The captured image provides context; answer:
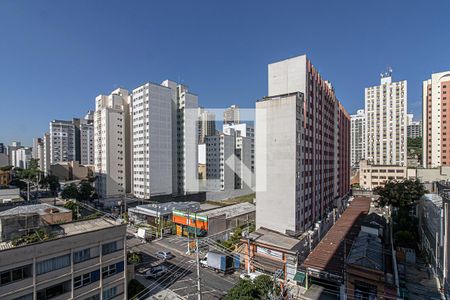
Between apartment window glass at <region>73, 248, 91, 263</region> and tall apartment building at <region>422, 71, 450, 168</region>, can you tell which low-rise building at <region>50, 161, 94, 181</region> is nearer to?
apartment window glass at <region>73, 248, 91, 263</region>

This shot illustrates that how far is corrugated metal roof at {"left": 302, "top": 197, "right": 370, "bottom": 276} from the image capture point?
50.0 feet

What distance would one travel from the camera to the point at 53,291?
10.3 meters

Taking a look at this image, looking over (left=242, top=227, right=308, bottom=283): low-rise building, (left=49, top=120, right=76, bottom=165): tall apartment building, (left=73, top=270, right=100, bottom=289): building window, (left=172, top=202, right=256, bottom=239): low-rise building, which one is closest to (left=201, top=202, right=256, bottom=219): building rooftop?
(left=172, top=202, right=256, bottom=239): low-rise building

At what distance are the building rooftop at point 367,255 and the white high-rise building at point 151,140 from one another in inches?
1202

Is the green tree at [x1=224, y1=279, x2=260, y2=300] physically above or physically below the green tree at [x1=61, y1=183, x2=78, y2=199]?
above

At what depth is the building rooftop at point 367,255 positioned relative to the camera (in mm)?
11867

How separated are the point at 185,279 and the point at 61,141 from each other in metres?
76.9

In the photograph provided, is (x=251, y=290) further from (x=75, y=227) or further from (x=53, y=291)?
(x=75, y=227)

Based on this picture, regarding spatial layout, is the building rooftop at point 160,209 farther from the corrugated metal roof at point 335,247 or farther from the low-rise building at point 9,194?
the low-rise building at point 9,194

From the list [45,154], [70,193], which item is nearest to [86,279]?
[70,193]

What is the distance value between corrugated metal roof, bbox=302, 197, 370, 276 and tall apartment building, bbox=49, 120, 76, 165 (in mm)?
81143

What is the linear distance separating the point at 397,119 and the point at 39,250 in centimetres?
6486

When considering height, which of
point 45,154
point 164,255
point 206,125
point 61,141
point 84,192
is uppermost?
point 206,125

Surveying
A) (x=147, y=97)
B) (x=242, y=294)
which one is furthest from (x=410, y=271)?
(x=147, y=97)
